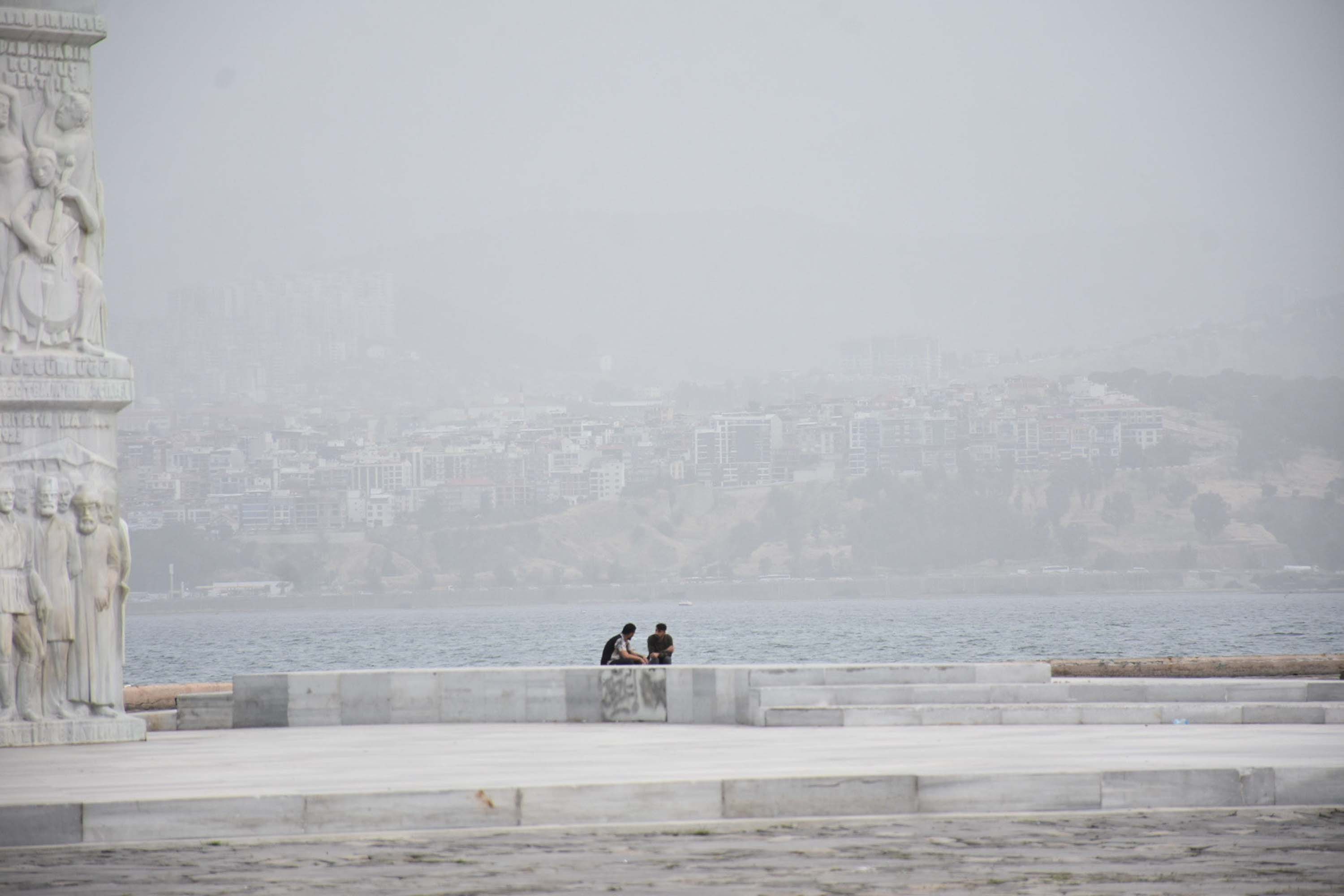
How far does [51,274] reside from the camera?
50.1ft

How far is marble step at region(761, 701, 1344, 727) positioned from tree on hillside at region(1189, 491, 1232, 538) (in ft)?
600

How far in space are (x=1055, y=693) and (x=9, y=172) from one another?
989 centimetres

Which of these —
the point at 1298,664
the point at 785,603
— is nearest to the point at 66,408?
the point at 1298,664

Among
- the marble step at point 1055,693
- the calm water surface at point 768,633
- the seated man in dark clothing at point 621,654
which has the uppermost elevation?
the seated man in dark clothing at point 621,654

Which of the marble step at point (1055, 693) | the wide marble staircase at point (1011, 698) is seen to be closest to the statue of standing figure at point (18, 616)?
the wide marble staircase at point (1011, 698)

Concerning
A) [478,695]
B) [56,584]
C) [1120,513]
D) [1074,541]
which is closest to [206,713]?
[478,695]

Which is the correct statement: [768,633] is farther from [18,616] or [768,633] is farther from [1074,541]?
[1074,541]

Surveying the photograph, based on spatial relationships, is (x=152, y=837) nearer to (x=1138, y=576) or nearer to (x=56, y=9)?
(x=56, y=9)

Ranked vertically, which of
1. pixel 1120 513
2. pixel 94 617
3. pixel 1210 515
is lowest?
pixel 94 617

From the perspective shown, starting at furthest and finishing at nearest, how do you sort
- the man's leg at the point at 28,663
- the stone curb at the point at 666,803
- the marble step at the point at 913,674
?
the marble step at the point at 913,674
the man's leg at the point at 28,663
the stone curb at the point at 666,803

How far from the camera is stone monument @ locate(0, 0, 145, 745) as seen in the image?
14.7 m

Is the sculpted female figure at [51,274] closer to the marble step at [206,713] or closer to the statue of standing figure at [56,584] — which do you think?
the statue of standing figure at [56,584]

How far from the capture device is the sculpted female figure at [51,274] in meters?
15.1

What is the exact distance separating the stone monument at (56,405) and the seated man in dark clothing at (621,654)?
4.71 meters
